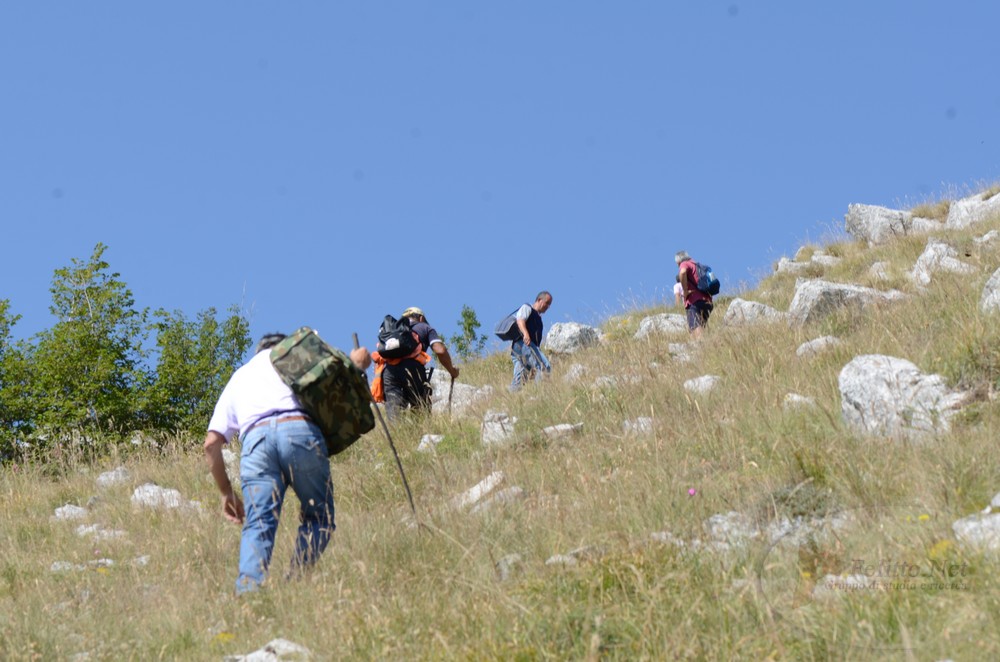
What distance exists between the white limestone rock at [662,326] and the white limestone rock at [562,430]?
6.11 meters

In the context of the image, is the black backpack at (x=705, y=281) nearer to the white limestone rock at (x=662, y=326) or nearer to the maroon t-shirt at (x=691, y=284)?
the maroon t-shirt at (x=691, y=284)

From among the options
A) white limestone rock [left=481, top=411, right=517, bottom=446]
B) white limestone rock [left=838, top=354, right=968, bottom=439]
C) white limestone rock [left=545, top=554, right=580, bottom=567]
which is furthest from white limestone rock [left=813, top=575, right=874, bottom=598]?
white limestone rock [left=481, top=411, right=517, bottom=446]

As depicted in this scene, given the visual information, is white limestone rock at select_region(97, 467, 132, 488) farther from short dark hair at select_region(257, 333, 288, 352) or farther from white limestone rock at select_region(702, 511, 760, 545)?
white limestone rock at select_region(702, 511, 760, 545)

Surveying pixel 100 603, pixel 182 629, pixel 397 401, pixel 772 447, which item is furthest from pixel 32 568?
pixel 772 447

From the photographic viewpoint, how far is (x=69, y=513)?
9414 mm

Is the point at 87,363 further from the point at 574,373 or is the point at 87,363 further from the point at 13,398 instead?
the point at 574,373

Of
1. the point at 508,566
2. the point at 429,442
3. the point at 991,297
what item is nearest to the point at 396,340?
the point at 429,442

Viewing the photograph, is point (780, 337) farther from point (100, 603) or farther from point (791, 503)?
point (100, 603)

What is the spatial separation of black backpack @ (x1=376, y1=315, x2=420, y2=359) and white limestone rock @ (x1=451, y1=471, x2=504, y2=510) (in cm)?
365

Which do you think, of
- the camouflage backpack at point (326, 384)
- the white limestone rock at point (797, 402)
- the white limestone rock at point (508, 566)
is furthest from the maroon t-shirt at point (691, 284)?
the white limestone rock at point (508, 566)

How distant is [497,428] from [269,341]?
10.7ft

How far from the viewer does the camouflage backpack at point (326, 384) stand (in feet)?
18.0

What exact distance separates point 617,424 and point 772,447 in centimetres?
228

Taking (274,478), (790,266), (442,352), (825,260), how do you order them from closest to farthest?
(274,478) → (442,352) → (825,260) → (790,266)
